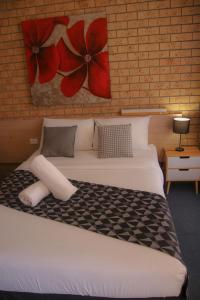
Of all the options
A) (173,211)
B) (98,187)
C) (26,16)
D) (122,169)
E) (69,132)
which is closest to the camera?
(98,187)

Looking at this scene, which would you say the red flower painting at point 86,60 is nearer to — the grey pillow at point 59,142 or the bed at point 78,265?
the grey pillow at point 59,142

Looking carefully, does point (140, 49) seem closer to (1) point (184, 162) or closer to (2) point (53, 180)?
(1) point (184, 162)

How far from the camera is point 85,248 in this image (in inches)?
52.4

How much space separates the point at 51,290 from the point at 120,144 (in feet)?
5.37

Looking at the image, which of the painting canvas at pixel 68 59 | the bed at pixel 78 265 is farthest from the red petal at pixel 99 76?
the bed at pixel 78 265

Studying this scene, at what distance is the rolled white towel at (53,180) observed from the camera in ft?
6.02

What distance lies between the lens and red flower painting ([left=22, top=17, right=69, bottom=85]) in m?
3.01

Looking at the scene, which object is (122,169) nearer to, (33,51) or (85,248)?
(85,248)

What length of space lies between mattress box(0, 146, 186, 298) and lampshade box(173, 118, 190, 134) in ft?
6.06

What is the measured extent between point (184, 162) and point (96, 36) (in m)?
1.78

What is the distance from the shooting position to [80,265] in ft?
4.12

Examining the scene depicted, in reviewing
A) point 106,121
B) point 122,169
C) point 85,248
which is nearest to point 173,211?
point 122,169

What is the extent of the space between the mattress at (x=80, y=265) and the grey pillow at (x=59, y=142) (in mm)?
1293

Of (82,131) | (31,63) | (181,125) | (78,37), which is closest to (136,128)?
(181,125)
